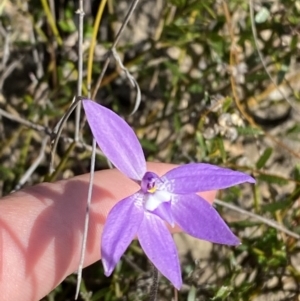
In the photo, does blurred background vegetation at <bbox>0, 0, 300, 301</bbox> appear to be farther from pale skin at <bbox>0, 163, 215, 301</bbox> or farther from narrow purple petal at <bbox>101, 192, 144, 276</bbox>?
narrow purple petal at <bbox>101, 192, 144, 276</bbox>

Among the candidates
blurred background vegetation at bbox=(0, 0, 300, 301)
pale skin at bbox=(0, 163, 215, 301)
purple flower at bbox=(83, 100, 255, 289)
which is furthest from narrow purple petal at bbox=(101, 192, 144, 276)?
blurred background vegetation at bbox=(0, 0, 300, 301)

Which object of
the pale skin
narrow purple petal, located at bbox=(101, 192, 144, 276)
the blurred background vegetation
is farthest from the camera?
the blurred background vegetation

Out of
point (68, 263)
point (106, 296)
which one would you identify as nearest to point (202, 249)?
point (106, 296)

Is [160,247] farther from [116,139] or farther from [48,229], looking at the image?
[48,229]

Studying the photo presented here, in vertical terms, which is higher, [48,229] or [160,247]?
[160,247]

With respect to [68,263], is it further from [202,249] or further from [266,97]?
[266,97]

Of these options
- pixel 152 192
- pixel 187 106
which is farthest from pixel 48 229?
pixel 187 106
